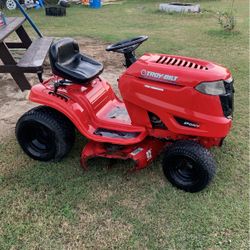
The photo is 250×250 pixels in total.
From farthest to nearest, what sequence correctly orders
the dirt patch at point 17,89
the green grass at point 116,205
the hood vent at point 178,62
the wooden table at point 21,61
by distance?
the wooden table at point 21,61 → the dirt patch at point 17,89 → the hood vent at point 178,62 → the green grass at point 116,205

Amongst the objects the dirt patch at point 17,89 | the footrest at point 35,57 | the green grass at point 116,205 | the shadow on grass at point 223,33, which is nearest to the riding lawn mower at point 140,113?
the green grass at point 116,205

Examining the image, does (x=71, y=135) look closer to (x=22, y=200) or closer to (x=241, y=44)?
(x=22, y=200)

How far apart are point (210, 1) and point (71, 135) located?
11825mm

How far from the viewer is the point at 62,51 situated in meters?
2.92

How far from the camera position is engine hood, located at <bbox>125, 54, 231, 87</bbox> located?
2436 millimetres

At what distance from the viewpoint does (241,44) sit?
6.95m

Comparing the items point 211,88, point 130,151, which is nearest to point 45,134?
point 130,151

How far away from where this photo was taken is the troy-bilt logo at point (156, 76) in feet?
8.16

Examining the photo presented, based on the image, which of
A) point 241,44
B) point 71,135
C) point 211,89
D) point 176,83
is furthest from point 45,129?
point 241,44

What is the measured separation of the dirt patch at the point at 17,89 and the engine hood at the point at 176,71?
5.63ft

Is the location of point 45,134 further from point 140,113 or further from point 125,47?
point 125,47

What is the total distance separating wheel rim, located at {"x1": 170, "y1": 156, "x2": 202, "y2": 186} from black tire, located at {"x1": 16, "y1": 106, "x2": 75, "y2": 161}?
0.94m

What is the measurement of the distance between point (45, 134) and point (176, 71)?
129 cm

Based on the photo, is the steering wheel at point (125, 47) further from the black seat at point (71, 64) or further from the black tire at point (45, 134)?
the black tire at point (45, 134)
